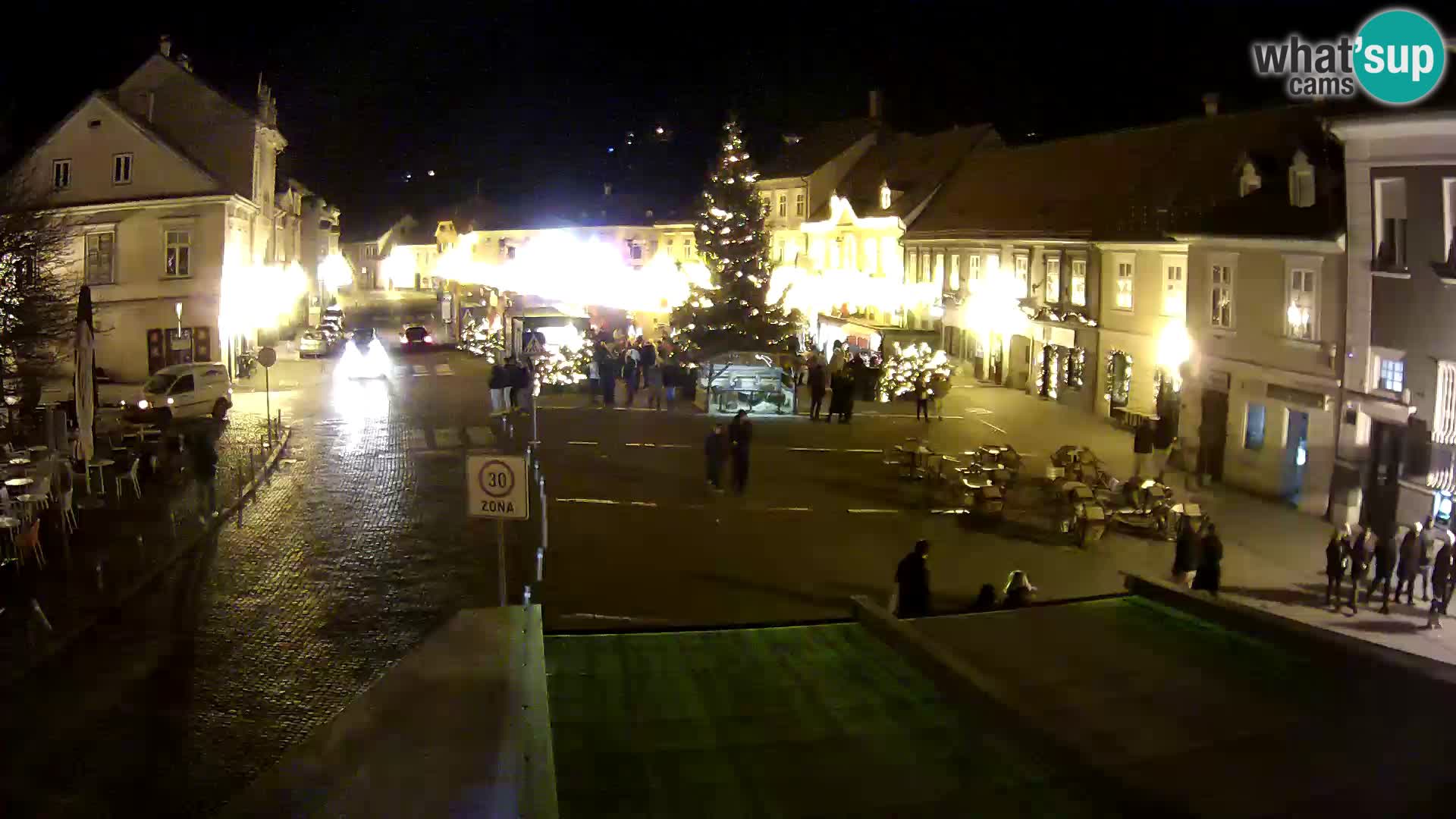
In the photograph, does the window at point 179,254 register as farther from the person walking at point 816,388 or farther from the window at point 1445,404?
the window at point 1445,404

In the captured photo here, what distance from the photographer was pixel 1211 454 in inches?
1028

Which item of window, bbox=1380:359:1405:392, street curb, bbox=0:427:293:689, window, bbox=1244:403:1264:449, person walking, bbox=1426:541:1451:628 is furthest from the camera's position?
window, bbox=1244:403:1264:449

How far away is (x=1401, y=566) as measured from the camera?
1678cm

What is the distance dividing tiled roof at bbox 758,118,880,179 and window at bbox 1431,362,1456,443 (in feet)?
139

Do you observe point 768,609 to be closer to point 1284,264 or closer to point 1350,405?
point 1350,405

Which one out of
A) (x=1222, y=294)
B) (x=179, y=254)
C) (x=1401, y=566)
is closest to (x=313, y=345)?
(x=179, y=254)

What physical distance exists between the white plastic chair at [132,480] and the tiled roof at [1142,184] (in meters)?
21.5

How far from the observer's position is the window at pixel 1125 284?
34.1 meters

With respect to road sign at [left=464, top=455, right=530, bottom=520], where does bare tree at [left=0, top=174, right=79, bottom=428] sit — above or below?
above

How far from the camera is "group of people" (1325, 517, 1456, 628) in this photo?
1606 cm

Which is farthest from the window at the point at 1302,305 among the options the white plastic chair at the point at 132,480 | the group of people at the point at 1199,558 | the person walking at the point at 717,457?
the white plastic chair at the point at 132,480

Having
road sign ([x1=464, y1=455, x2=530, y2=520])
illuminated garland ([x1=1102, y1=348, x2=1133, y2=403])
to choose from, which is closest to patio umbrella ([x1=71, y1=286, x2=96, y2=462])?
road sign ([x1=464, y1=455, x2=530, y2=520])

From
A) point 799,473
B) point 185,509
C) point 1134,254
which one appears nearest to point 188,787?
point 185,509

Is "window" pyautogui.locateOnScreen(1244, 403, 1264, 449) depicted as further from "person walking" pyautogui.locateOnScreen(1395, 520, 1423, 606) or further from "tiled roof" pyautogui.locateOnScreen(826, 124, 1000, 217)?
"tiled roof" pyautogui.locateOnScreen(826, 124, 1000, 217)
